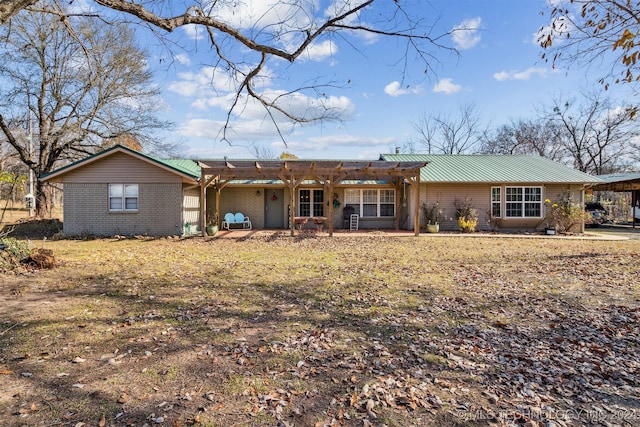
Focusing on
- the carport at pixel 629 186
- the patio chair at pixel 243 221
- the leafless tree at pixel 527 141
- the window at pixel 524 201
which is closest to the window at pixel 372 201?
the patio chair at pixel 243 221

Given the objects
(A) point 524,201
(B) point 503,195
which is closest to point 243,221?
(B) point 503,195

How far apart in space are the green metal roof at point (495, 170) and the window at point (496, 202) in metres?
0.75

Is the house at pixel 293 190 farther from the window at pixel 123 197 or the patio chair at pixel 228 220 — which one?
the patio chair at pixel 228 220

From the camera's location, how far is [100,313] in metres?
4.94

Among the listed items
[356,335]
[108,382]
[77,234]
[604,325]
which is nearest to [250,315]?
[356,335]

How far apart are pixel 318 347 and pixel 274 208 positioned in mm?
15305

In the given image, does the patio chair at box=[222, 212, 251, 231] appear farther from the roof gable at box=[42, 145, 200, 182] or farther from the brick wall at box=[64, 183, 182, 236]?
the roof gable at box=[42, 145, 200, 182]

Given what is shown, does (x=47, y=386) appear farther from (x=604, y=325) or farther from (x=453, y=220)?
(x=453, y=220)

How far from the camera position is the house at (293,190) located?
47.4 ft

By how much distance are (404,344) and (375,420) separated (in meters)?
1.49

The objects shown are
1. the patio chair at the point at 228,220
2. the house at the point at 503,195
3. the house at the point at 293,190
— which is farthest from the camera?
the patio chair at the point at 228,220

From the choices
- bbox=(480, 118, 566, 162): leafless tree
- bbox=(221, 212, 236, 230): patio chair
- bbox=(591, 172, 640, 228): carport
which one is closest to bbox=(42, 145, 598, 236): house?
bbox=(221, 212, 236, 230): patio chair

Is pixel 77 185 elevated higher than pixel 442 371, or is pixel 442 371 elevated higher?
pixel 77 185

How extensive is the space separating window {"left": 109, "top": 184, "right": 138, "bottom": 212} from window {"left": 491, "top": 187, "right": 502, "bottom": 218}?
16991mm
